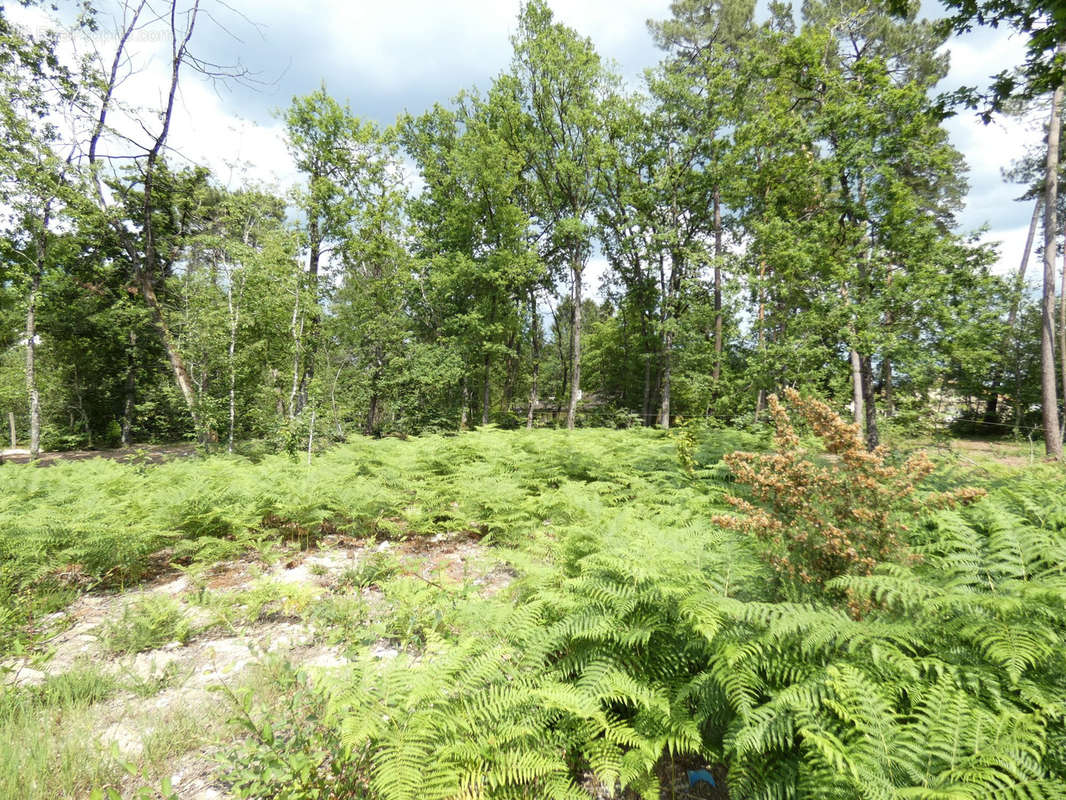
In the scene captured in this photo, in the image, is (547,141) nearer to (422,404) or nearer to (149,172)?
(422,404)

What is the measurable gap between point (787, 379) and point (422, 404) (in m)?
13.5

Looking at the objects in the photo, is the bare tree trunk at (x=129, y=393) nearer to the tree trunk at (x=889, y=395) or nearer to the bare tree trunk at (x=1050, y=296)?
the tree trunk at (x=889, y=395)

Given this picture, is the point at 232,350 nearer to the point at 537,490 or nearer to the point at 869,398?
the point at 537,490

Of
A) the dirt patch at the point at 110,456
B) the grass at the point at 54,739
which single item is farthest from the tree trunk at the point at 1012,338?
the dirt patch at the point at 110,456

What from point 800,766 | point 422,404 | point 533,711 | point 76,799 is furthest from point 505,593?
point 422,404

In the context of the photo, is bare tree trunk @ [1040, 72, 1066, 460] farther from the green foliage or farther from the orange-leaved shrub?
the green foliage

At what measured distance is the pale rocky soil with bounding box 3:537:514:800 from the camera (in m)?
2.27

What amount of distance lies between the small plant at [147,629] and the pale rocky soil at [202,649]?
5 cm

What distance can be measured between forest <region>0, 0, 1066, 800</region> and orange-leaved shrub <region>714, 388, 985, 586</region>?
36 mm

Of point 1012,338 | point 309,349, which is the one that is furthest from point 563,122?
point 1012,338

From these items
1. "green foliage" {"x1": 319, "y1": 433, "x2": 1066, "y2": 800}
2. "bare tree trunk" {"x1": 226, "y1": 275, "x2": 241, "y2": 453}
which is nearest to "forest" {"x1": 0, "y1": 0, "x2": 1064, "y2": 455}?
"bare tree trunk" {"x1": 226, "y1": 275, "x2": 241, "y2": 453}

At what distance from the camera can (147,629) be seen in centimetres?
316

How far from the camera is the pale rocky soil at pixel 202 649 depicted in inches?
89.2

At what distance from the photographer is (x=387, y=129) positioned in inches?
589
